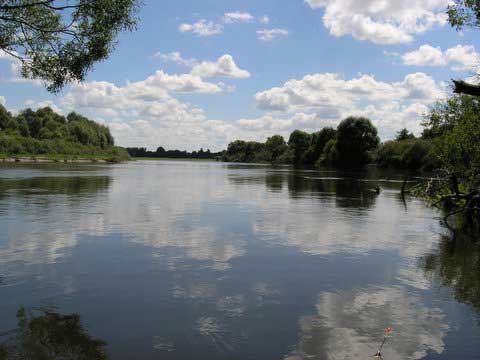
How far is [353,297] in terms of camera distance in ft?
41.3

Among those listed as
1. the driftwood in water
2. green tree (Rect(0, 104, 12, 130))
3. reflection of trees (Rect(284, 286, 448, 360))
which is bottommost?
reflection of trees (Rect(284, 286, 448, 360))

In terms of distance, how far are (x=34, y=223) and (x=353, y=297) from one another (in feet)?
56.1

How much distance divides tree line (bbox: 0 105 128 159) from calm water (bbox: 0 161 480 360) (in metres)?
132

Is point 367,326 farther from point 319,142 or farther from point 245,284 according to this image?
point 319,142

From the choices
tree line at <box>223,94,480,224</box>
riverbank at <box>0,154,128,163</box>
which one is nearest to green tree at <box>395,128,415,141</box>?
tree line at <box>223,94,480,224</box>

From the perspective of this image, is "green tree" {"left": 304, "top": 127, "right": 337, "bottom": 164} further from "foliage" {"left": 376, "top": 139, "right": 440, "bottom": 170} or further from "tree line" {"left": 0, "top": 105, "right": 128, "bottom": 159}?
"tree line" {"left": 0, "top": 105, "right": 128, "bottom": 159}

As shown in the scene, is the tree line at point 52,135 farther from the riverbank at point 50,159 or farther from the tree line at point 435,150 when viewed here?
the tree line at point 435,150

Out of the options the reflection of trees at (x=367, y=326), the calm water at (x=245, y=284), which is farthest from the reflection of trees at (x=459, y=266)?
the reflection of trees at (x=367, y=326)

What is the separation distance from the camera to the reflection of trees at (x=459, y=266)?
13436 millimetres

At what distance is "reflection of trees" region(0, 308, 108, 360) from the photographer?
8461mm

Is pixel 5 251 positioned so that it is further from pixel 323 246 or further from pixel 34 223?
pixel 323 246

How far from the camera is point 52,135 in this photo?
162500 mm

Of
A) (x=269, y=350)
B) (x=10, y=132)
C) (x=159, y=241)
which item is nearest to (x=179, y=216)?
(x=159, y=241)

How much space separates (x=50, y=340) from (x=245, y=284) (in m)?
5.96
